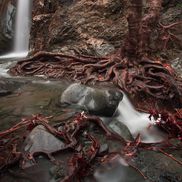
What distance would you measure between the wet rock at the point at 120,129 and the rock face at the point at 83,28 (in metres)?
4.93

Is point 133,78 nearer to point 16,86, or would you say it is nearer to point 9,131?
point 16,86

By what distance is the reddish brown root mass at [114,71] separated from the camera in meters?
7.80

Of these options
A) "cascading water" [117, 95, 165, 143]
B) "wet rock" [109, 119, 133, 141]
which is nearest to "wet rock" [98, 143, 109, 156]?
"wet rock" [109, 119, 133, 141]

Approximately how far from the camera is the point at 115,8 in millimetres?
12422

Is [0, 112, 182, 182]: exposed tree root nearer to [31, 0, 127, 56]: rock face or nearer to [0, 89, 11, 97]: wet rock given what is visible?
[0, 89, 11, 97]: wet rock

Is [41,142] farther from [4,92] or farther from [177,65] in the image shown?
[177,65]

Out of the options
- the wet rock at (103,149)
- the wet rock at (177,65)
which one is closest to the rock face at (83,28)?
the wet rock at (177,65)

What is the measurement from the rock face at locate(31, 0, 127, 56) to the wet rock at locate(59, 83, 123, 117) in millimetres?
4201

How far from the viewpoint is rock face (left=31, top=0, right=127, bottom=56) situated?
11.3 m

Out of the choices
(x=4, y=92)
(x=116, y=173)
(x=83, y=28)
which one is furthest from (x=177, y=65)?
(x=116, y=173)

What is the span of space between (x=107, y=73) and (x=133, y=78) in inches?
28.5

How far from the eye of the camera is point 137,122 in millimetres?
6777

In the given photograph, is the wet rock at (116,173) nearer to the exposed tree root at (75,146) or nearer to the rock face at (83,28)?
the exposed tree root at (75,146)

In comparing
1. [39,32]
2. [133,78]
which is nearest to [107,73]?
[133,78]
